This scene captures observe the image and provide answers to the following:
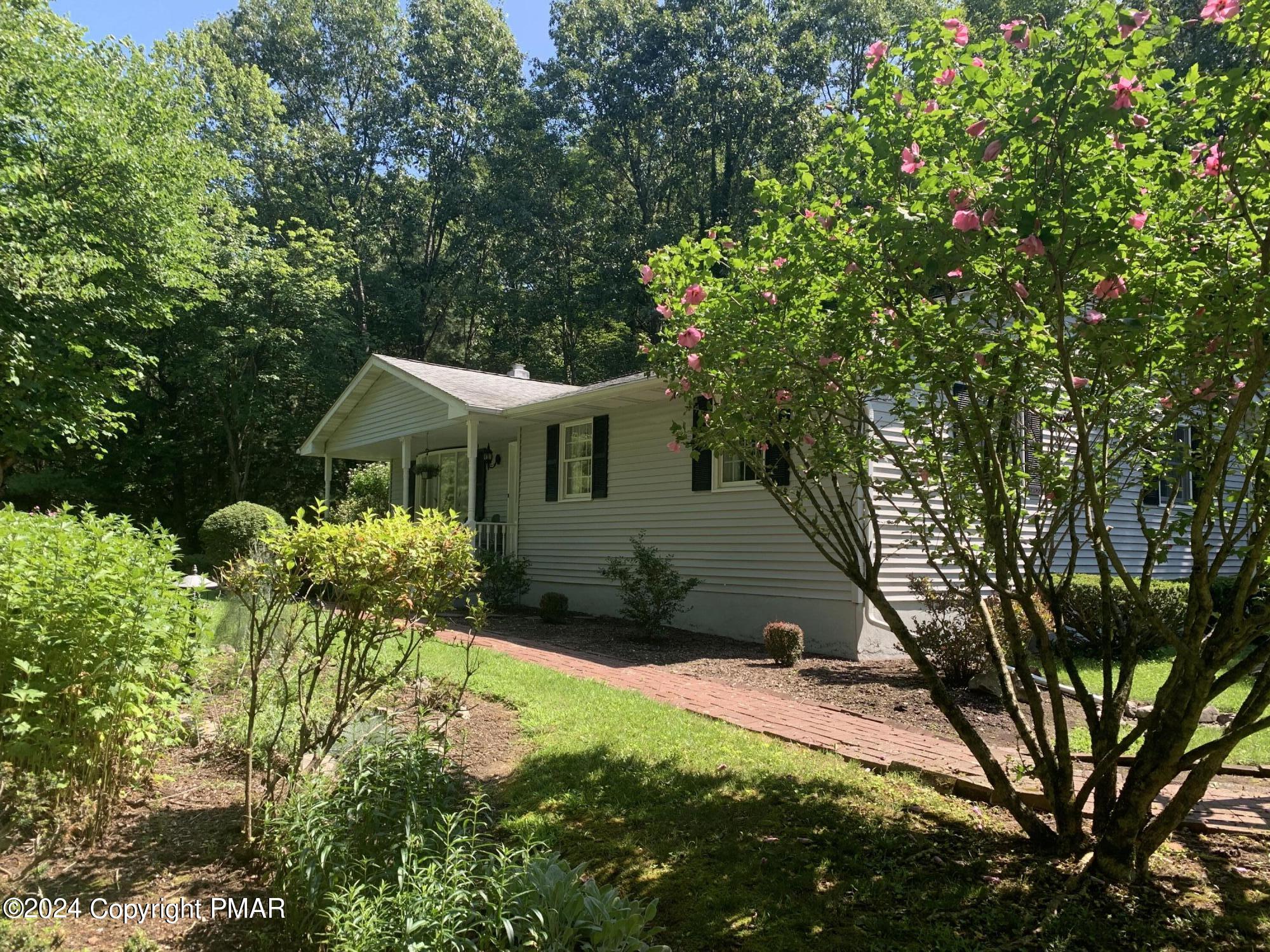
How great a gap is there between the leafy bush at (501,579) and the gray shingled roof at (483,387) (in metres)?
2.56

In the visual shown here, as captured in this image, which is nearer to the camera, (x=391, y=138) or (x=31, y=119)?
(x=31, y=119)

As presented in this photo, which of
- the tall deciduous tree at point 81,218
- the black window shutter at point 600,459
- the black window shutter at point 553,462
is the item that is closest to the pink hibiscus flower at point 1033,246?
the black window shutter at point 600,459

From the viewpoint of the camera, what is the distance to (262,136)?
28438mm

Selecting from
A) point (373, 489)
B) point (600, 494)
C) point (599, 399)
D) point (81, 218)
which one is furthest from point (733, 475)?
point (81, 218)

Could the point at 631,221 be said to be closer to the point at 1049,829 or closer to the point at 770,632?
the point at 770,632

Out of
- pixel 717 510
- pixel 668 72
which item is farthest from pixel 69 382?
pixel 668 72

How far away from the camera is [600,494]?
507 inches

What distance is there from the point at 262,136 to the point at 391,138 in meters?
5.57

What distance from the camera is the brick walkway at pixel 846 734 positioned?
13.7 feet

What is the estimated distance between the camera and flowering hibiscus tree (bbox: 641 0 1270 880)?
2.56m

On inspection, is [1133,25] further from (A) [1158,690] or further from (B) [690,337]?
(A) [1158,690]

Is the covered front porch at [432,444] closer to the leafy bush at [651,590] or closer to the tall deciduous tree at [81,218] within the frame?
the leafy bush at [651,590]

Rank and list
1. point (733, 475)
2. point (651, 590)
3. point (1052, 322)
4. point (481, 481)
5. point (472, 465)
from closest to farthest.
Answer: point (1052, 322) → point (651, 590) → point (733, 475) → point (472, 465) → point (481, 481)

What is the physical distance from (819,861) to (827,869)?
0.07 m
